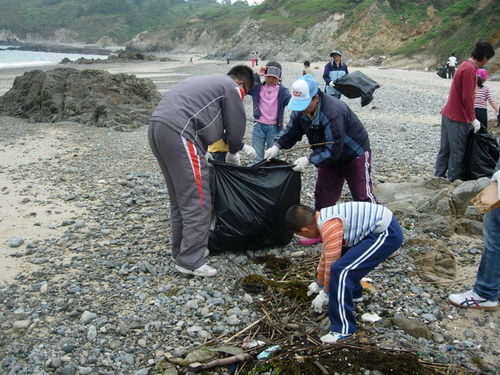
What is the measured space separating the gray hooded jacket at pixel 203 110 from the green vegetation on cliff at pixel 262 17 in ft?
79.9

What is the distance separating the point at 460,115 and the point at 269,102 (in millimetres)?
2368

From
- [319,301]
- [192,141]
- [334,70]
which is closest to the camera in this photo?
[319,301]

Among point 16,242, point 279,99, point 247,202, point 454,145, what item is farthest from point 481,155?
point 16,242

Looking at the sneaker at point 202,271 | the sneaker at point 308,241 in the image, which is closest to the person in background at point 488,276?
the sneaker at point 308,241

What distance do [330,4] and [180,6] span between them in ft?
344

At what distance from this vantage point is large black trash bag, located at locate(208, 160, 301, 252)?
13.2 ft

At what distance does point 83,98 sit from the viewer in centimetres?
1270

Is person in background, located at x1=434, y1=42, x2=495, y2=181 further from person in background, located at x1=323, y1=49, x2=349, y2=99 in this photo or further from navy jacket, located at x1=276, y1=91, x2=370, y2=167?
person in background, located at x1=323, y1=49, x2=349, y2=99

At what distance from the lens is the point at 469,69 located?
5.26m

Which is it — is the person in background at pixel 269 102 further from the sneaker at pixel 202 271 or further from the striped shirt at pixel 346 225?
the striped shirt at pixel 346 225

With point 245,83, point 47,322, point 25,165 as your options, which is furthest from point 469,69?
point 25,165

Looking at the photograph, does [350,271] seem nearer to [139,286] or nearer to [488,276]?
[488,276]

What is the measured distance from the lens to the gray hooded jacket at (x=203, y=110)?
3615 mm

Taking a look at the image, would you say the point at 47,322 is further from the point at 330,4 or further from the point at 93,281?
the point at 330,4
